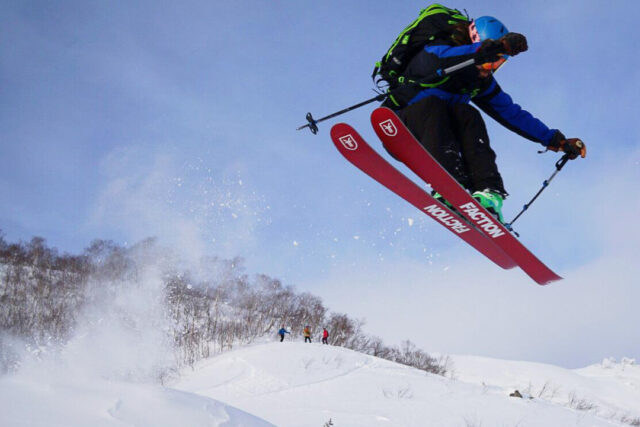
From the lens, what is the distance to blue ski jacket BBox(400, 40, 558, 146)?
3.66 metres

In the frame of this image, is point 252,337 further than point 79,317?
No

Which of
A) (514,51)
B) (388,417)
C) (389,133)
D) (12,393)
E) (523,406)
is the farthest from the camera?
(523,406)

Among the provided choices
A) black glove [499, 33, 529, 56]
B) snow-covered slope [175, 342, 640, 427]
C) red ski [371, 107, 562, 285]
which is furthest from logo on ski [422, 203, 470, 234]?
snow-covered slope [175, 342, 640, 427]

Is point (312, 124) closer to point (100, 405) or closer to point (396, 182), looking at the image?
point (396, 182)

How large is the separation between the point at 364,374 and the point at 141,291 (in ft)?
158

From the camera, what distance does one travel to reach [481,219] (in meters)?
3.99

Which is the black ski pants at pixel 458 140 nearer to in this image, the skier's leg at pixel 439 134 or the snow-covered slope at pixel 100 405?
the skier's leg at pixel 439 134

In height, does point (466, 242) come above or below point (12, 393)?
above

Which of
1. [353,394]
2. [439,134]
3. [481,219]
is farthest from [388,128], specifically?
[353,394]

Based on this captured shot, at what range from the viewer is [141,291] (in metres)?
57.4

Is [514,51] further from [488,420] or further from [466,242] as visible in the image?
[488,420]

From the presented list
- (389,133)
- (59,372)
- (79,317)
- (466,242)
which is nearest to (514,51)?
(389,133)

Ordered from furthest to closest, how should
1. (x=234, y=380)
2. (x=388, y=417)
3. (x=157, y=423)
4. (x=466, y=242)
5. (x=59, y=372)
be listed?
(x=234, y=380), (x=388, y=417), (x=466, y=242), (x=59, y=372), (x=157, y=423)

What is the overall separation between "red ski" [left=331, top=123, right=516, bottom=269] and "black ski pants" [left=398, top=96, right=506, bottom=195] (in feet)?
1.54
